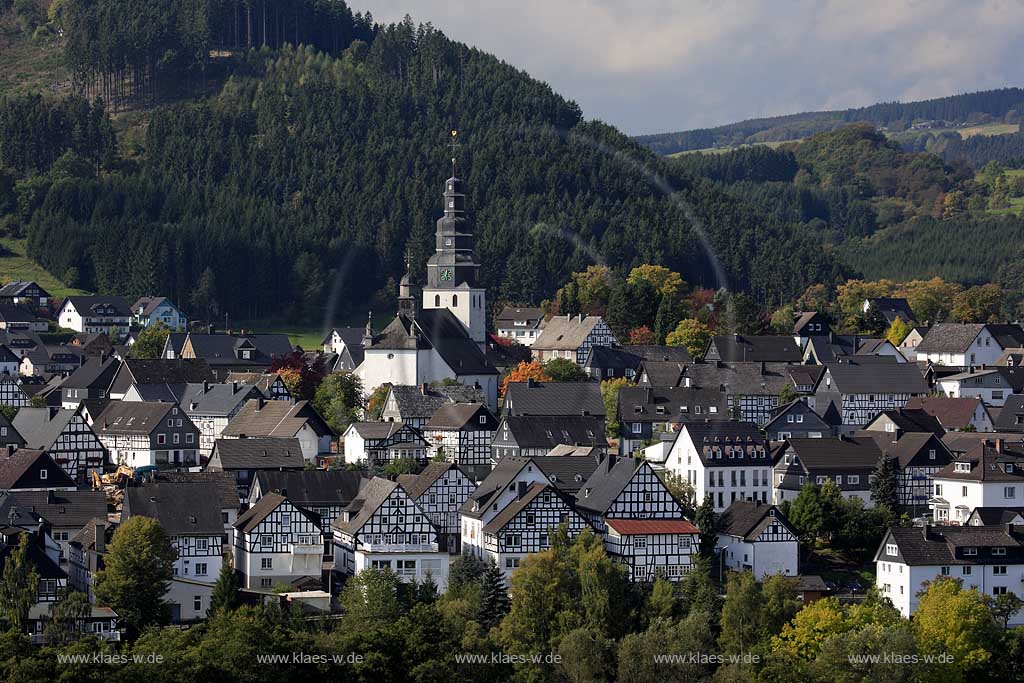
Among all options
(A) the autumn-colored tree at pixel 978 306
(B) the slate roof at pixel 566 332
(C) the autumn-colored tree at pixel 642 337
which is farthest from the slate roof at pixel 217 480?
(A) the autumn-colored tree at pixel 978 306

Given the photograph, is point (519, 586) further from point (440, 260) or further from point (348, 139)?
point (348, 139)

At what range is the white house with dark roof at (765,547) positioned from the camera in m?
62.3

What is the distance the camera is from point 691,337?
98688 millimetres

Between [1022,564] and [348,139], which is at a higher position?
[348,139]

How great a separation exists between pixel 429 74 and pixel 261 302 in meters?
44.2

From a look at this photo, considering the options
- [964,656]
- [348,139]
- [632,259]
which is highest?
[348,139]

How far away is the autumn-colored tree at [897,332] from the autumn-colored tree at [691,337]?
13.7 meters

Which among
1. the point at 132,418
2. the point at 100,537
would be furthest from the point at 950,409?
the point at 100,537

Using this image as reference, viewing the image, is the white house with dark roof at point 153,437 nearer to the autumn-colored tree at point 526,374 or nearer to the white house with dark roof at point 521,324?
the autumn-colored tree at point 526,374

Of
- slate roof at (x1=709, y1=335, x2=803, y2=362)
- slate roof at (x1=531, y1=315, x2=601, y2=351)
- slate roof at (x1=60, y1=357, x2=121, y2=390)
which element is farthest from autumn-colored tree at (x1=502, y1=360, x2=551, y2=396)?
slate roof at (x1=60, y1=357, x2=121, y2=390)

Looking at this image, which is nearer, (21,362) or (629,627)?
(629,627)

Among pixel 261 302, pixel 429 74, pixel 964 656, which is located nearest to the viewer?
pixel 964 656

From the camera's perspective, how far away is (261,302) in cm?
12950

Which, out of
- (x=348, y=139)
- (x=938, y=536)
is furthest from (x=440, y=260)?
(x=348, y=139)
